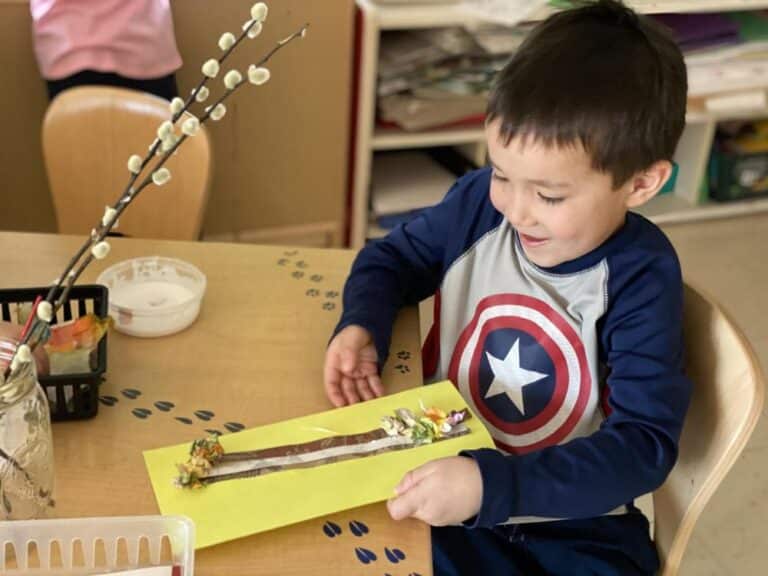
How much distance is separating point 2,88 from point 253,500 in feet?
5.17

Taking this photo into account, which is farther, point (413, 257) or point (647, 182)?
point (413, 257)

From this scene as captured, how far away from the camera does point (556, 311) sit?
1.07 meters

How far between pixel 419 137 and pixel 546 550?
1568 mm

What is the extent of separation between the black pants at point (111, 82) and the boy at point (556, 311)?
1042mm

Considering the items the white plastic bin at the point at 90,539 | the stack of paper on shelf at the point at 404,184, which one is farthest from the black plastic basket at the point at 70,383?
Result: the stack of paper on shelf at the point at 404,184

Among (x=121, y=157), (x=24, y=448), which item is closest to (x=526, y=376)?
(x=24, y=448)

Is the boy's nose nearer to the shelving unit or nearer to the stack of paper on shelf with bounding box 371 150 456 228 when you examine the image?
the shelving unit

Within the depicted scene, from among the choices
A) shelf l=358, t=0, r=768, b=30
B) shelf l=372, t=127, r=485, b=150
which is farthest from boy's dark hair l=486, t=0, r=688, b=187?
shelf l=372, t=127, r=485, b=150

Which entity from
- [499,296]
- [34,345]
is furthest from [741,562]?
[34,345]

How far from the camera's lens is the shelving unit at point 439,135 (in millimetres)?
2270

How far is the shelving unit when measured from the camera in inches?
89.4

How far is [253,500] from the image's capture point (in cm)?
81

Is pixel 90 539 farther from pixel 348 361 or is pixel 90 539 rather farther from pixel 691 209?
pixel 691 209

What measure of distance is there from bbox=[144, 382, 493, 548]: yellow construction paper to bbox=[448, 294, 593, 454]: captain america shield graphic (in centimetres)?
16
